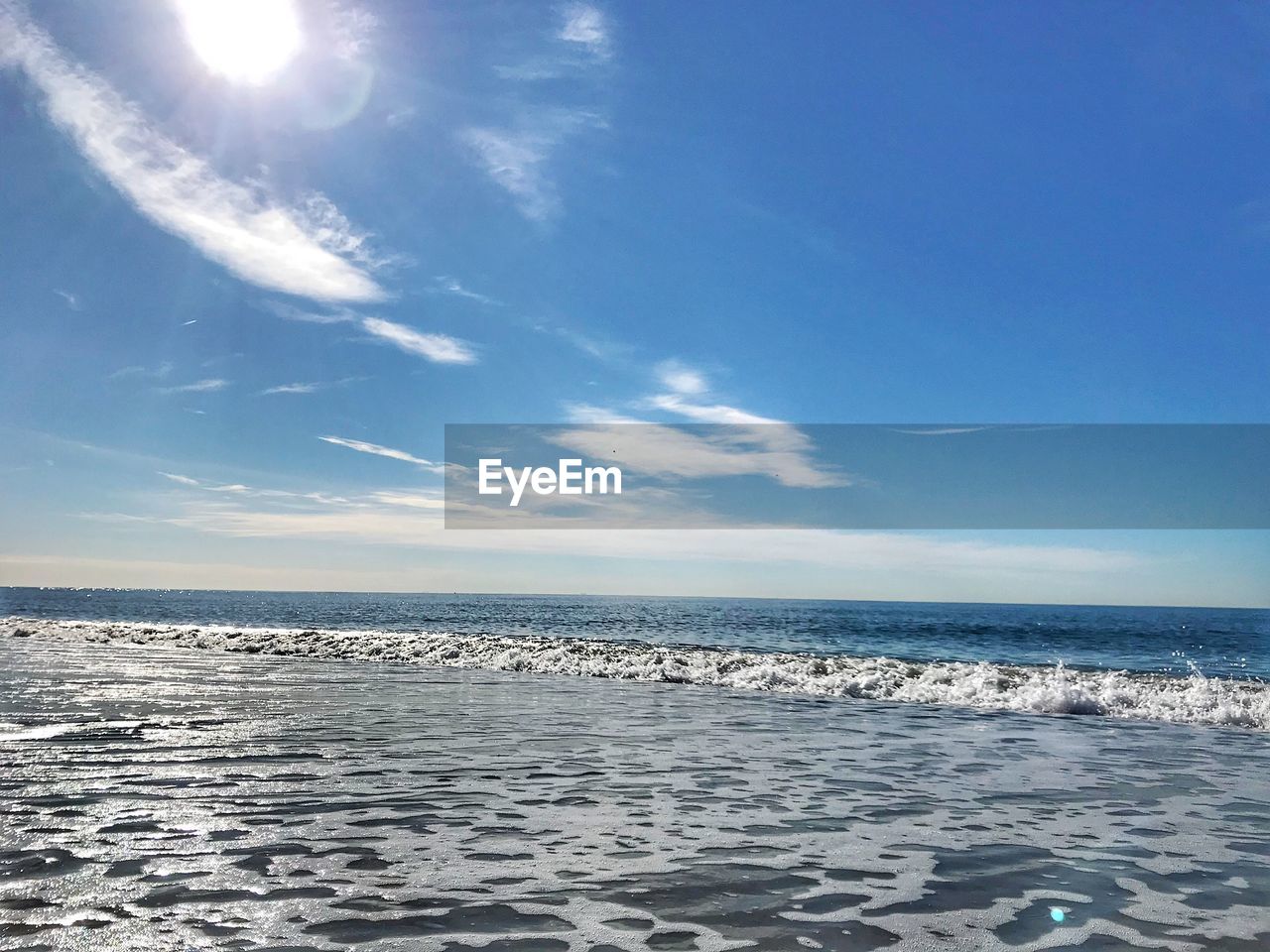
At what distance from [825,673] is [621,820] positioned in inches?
754

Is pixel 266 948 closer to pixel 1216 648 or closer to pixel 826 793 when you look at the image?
pixel 826 793

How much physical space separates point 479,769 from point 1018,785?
25.9 feet

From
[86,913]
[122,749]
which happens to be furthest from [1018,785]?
[122,749]

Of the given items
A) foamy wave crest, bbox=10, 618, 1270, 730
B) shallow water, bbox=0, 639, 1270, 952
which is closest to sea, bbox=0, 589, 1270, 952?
shallow water, bbox=0, 639, 1270, 952

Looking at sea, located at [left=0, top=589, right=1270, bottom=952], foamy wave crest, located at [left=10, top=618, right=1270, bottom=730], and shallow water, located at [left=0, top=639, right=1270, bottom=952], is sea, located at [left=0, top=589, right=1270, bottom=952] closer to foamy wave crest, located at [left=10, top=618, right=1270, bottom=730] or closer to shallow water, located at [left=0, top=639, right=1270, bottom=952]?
shallow water, located at [left=0, top=639, right=1270, bottom=952]

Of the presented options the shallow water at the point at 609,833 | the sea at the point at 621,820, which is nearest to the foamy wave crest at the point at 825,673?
the sea at the point at 621,820

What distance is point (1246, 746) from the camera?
15.9 meters

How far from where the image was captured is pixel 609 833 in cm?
855

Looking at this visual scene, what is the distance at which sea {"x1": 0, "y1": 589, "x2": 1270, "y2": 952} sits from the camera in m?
6.08

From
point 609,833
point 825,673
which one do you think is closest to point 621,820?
point 609,833

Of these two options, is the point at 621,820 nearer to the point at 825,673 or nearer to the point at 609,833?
the point at 609,833

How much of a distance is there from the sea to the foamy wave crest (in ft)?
0.95

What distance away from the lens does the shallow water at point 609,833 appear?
6.04 metres

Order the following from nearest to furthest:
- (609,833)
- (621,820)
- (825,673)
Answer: (609,833), (621,820), (825,673)
